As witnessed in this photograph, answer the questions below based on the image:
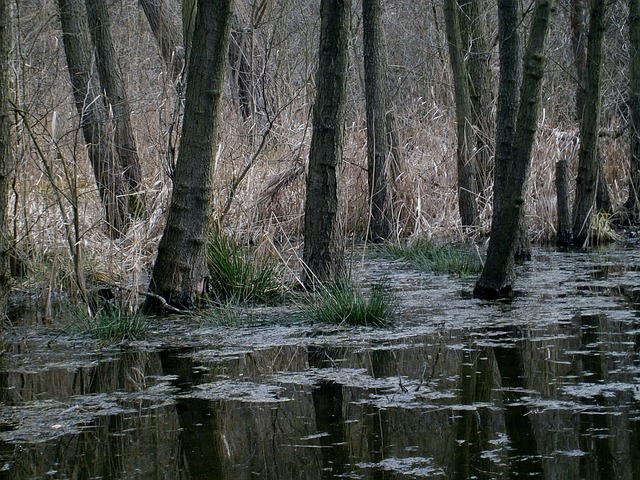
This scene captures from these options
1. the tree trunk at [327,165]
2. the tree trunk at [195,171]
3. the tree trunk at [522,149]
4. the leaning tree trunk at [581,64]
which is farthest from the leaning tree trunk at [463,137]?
the tree trunk at [195,171]

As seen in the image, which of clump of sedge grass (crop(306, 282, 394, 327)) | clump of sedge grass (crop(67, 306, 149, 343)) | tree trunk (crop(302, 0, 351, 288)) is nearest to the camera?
clump of sedge grass (crop(67, 306, 149, 343))

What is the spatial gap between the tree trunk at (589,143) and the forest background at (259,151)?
0.44 m

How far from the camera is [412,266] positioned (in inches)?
395

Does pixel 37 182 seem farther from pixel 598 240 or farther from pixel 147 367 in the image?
pixel 598 240

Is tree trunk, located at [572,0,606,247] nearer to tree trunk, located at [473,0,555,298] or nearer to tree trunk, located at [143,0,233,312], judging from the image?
tree trunk, located at [473,0,555,298]

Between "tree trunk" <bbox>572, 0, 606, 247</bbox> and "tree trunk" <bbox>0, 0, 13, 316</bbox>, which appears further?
"tree trunk" <bbox>572, 0, 606, 247</bbox>

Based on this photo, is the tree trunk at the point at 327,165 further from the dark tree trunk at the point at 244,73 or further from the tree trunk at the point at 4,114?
the tree trunk at the point at 4,114

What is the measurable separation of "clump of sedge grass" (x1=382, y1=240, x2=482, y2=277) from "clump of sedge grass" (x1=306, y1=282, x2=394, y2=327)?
7.14ft

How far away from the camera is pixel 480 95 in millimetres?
12438

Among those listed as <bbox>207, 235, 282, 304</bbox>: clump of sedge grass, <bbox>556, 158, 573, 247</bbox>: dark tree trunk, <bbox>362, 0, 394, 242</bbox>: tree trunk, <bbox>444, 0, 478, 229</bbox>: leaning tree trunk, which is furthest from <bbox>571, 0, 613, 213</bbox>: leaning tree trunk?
<bbox>207, 235, 282, 304</bbox>: clump of sedge grass

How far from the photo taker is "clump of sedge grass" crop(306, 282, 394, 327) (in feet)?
22.2

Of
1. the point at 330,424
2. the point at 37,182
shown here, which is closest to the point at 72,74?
the point at 37,182

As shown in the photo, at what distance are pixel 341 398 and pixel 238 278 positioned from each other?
315cm

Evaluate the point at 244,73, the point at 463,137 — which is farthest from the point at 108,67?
the point at 463,137
